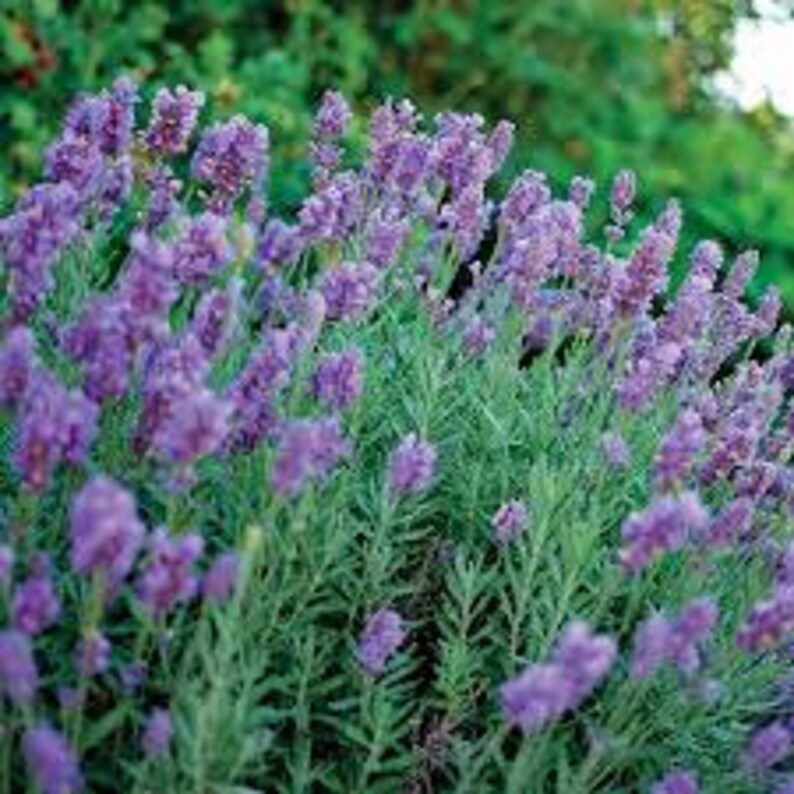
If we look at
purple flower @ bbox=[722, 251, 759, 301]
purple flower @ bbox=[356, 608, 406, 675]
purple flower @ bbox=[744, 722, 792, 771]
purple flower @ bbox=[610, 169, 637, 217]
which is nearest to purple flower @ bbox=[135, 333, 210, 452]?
purple flower @ bbox=[356, 608, 406, 675]

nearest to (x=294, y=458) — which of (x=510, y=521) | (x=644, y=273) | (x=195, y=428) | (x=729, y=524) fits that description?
(x=195, y=428)

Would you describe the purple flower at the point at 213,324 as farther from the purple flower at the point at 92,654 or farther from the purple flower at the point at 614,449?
the purple flower at the point at 614,449

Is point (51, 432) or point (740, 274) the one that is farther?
point (740, 274)

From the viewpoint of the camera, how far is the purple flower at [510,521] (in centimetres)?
234

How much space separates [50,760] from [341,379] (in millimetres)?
A: 734

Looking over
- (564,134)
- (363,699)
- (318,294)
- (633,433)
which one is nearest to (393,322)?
(633,433)

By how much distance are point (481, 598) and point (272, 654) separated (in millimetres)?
337

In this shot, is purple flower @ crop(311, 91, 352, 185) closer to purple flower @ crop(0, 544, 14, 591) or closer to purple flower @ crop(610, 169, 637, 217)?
purple flower @ crop(610, 169, 637, 217)

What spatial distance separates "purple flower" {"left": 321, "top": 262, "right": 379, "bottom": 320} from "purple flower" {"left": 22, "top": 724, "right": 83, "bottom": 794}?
91cm

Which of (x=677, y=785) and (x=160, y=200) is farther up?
(x=160, y=200)

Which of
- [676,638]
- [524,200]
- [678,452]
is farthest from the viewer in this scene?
[524,200]

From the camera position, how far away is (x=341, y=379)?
7.32 ft

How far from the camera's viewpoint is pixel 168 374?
6.42 ft

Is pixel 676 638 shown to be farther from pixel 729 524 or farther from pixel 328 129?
pixel 328 129
